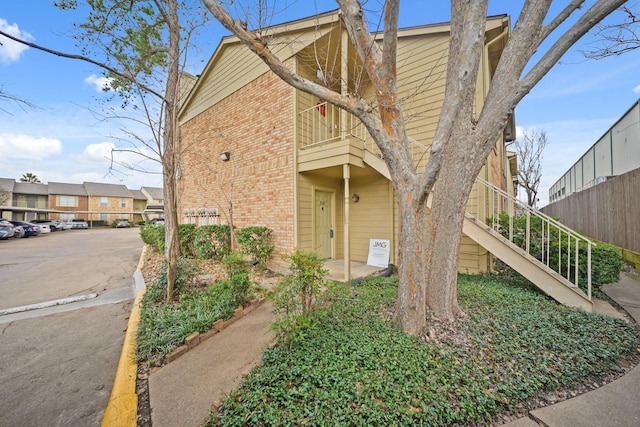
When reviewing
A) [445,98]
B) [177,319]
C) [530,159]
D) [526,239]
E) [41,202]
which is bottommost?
[177,319]

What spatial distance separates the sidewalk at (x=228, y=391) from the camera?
194 cm

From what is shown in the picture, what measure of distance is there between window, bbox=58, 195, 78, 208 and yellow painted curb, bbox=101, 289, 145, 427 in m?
45.7

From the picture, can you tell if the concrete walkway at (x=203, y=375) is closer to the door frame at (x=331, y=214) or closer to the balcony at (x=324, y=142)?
the door frame at (x=331, y=214)

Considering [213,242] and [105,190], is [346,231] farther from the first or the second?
[105,190]

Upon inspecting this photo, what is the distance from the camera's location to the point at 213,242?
7887 mm

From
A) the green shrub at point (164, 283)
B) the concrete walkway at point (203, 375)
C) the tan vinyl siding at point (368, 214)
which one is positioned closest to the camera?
the concrete walkway at point (203, 375)

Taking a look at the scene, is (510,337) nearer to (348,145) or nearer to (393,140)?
(393,140)

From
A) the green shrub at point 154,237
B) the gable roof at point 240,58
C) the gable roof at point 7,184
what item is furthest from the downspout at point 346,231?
the gable roof at point 7,184

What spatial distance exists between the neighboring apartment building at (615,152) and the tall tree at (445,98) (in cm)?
1115

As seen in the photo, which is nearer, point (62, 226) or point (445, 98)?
point (445, 98)

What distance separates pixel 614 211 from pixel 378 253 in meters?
6.97

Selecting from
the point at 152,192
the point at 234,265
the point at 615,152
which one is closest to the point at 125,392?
the point at 234,265

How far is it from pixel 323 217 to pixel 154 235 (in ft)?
22.7

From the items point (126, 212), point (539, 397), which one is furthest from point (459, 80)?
point (126, 212)
